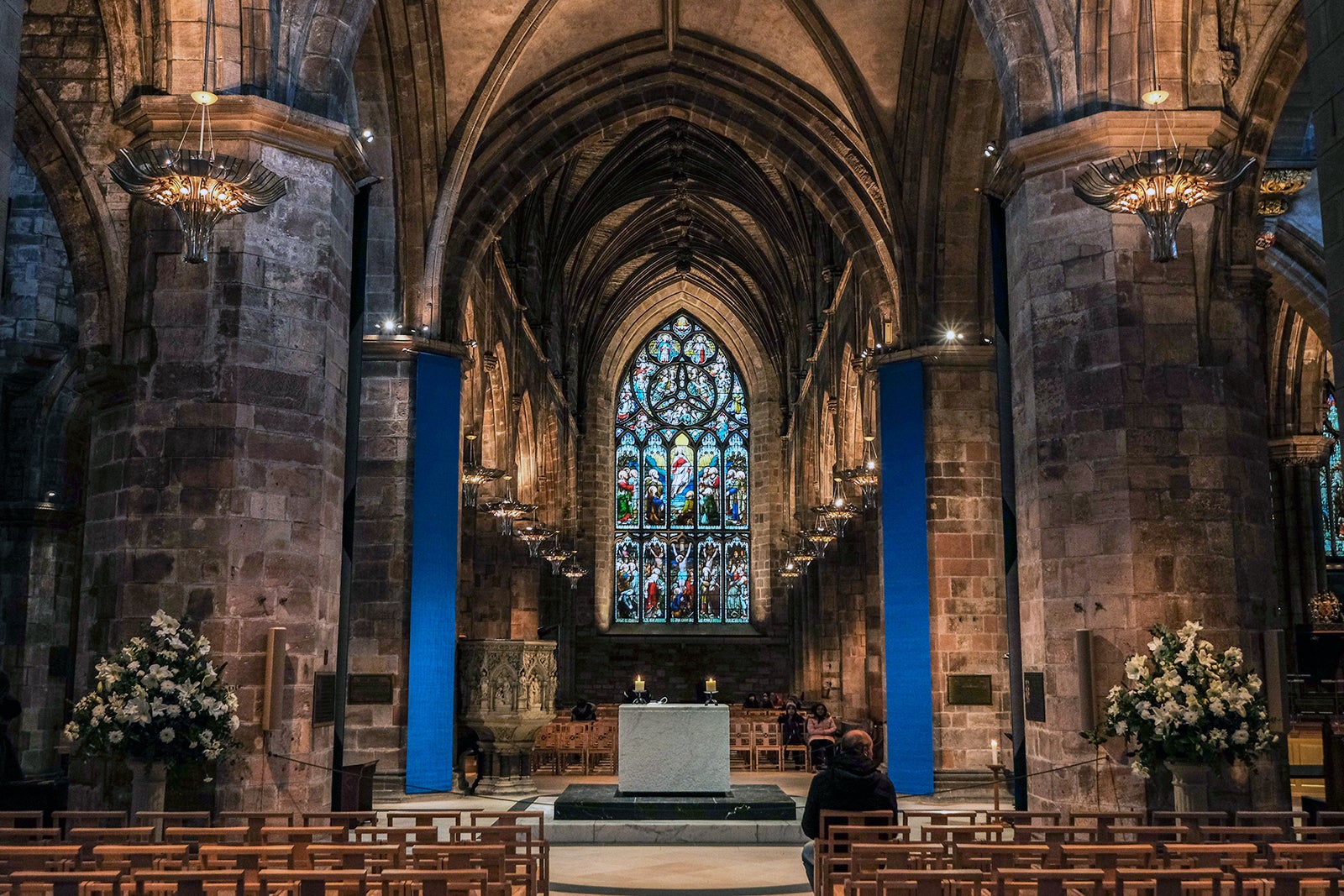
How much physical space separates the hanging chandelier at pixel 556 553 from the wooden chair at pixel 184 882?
22.2 meters

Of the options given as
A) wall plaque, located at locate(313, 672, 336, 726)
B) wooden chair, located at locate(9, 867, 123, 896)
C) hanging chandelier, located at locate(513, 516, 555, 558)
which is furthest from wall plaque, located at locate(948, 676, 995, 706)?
wooden chair, located at locate(9, 867, 123, 896)

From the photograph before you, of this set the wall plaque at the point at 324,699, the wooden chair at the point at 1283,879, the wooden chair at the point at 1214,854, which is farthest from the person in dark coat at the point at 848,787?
the wall plaque at the point at 324,699

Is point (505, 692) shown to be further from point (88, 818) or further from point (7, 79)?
point (7, 79)

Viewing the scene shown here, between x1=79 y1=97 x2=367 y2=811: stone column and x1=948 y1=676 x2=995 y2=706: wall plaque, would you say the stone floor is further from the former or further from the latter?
x1=948 y1=676 x2=995 y2=706: wall plaque

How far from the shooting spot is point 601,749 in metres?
19.6

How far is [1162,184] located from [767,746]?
1451cm

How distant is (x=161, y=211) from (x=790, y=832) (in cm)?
778

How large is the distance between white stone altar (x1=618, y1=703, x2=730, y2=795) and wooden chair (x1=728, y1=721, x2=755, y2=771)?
7.33 meters

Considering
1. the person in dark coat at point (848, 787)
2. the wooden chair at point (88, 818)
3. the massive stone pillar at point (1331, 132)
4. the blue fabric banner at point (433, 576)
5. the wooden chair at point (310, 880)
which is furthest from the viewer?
the blue fabric banner at point (433, 576)

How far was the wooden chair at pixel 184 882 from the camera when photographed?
16.6ft

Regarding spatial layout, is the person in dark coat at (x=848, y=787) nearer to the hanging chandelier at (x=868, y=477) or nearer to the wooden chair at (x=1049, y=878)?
the wooden chair at (x=1049, y=878)

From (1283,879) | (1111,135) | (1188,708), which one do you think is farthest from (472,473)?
(1283,879)

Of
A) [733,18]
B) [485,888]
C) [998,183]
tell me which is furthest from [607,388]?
[485,888]

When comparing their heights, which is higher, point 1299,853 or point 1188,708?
point 1188,708
